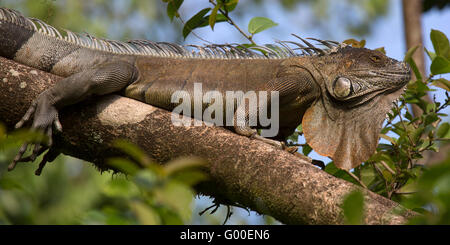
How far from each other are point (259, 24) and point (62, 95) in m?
1.95

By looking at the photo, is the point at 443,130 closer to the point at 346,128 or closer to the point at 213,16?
the point at 346,128

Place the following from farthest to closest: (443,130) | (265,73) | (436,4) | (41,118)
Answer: (436,4) < (265,73) < (443,130) < (41,118)

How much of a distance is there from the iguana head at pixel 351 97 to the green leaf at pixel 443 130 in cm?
49

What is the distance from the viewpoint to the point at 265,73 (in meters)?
4.79

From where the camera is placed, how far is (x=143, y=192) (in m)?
1.57

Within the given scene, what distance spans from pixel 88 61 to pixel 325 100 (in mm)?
2190

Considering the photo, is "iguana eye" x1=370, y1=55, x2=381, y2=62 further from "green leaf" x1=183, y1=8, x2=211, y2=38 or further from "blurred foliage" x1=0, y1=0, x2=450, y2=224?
"green leaf" x1=183, y1=8, x2=211, y2=38

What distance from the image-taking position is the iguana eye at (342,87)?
188 inches

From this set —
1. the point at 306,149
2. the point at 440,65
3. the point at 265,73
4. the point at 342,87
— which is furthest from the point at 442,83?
the point at 265,73

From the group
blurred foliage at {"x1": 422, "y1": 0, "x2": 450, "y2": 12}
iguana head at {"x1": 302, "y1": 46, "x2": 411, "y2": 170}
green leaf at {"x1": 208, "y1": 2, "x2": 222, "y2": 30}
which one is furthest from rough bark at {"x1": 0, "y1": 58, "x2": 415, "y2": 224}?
blurred foliage at {"x1": 422, "y1": 0, "x2": 450, "y2": 12}

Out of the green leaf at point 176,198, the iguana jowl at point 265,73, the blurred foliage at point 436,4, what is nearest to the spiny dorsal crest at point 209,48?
the iguana jowl at point 265,73
